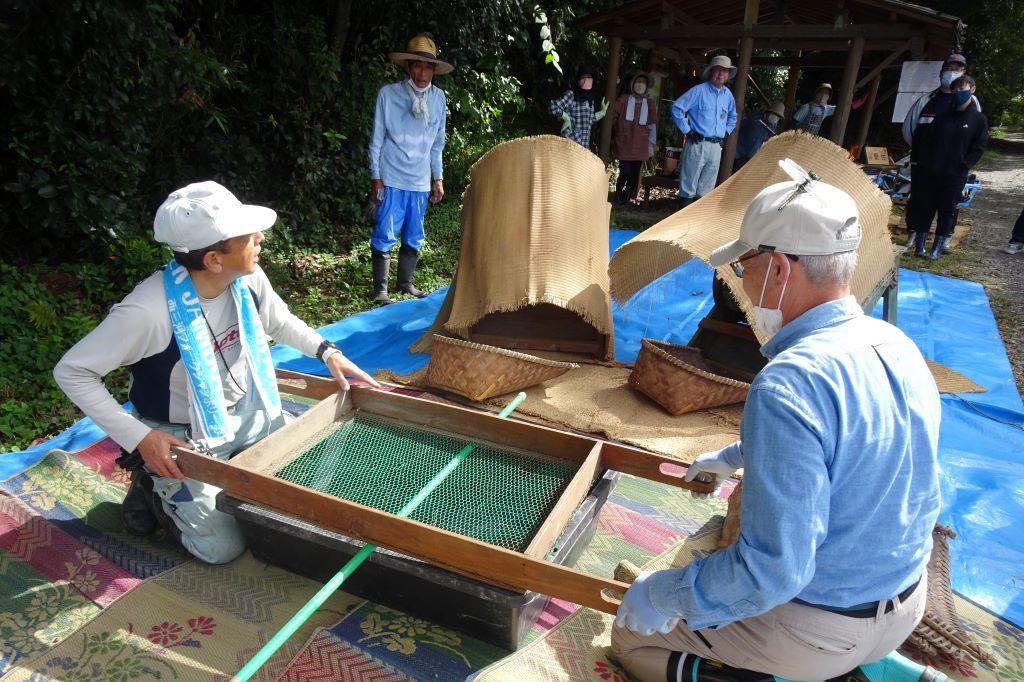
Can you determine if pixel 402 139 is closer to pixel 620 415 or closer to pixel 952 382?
pixel 620 415

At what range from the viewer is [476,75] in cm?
746

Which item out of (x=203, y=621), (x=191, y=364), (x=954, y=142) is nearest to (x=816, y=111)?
(x=954, y=142)

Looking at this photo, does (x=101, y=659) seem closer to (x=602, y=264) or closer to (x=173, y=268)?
(x=173, y=268)

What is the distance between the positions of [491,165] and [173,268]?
2.27m

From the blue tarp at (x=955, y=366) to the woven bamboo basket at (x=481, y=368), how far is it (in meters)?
0.59

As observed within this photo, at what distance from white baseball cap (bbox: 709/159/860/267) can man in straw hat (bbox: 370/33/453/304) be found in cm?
360

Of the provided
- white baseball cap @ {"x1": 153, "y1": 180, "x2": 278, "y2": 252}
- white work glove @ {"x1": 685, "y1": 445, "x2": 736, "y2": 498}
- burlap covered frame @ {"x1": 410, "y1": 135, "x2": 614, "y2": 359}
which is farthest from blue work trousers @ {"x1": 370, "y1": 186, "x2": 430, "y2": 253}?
white work glove @ {"x1": 685, "y1": 445, "x2": 736, "y2": 498}

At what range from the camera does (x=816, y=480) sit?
112 centimetres

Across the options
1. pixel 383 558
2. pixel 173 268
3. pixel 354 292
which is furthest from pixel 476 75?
pixel 383 558

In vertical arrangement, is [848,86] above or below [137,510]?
above

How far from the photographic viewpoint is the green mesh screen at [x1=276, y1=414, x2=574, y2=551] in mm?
1952

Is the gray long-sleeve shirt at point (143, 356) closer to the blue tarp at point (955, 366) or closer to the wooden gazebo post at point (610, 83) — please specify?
the blue tarp at point (955, 366)

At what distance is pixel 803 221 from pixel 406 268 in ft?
13.2

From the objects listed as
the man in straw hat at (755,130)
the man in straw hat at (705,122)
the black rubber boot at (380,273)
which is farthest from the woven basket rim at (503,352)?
the man in straw hat at (755,130)
